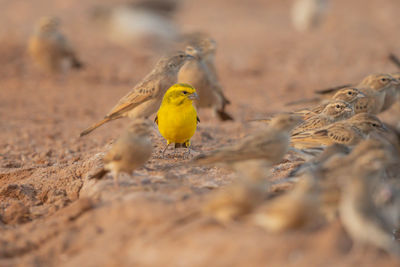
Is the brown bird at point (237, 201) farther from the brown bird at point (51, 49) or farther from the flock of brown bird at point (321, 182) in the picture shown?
the brown bird at point (51, 49)

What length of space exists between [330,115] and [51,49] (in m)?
8.63

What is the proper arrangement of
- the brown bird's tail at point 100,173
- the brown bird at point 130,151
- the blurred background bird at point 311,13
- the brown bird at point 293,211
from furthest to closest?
the blurred background bird at point 311,13, the brown bird's tail at point 100,173, the brown bird at point 130,151, the brown bird at point 293,211

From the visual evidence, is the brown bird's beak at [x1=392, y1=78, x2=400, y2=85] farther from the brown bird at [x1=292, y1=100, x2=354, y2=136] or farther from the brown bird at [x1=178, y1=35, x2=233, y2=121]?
the brown bird at [x1=178, y1=35, x2=233, y2=121]

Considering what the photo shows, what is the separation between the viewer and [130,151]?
214 inches

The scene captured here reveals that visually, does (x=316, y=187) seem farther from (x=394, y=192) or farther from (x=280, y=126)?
(x=280, y=126)

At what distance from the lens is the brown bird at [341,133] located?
21.0 ft

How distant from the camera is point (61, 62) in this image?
14.4 metres

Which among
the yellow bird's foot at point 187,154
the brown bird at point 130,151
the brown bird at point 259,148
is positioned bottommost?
the yellow bird's foot at point 187,154

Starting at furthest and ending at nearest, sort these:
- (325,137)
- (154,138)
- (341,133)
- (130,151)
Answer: (154,138)
(325,137)
(341,133)
(130,151)

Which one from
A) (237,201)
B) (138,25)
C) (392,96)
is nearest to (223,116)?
(392,96)

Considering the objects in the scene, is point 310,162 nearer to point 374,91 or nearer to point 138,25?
point 374,91

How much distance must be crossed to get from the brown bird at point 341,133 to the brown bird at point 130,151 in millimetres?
1879

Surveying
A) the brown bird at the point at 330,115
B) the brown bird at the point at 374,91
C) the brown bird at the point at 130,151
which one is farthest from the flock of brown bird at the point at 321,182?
the brown bird at the point at 374,91

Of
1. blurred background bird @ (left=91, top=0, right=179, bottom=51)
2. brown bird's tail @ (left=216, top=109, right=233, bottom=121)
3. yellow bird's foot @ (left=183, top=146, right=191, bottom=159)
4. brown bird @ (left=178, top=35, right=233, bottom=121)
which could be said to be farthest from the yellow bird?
blurred background bird @ (left=91, top=0, right=179, bottom=51)
